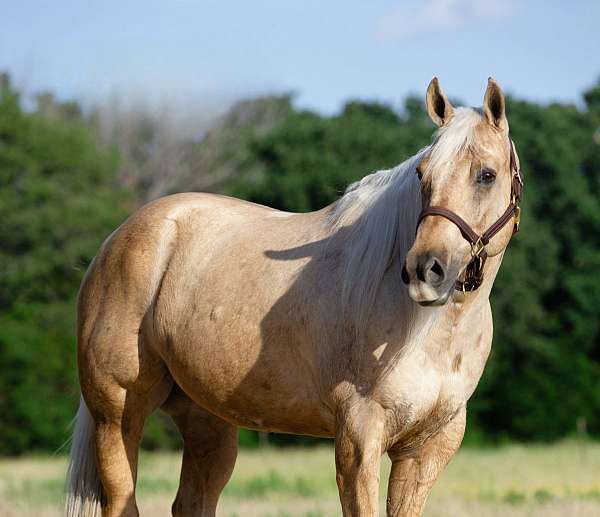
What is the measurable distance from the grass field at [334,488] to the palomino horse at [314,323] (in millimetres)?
2860

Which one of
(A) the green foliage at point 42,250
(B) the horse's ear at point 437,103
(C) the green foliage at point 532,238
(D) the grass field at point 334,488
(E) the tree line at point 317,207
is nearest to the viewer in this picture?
(B) the horse's ear at point 437,103

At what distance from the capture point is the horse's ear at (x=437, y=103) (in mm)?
4398

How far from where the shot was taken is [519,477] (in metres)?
14.5

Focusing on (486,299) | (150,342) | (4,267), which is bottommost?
(4,267)

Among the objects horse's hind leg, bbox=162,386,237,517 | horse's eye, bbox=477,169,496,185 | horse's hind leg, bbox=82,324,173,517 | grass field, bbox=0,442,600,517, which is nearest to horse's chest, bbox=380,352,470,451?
horse's eye, bbox=477,169,496,185

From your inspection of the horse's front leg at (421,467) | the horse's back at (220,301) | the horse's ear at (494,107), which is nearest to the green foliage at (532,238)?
the horse's back at (220,301)

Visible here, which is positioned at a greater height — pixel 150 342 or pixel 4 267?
pixel 150 342

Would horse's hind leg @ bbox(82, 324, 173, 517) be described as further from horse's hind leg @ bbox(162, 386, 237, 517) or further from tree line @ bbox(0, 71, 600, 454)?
tree line @ bbox(0, 71, 600, 454)

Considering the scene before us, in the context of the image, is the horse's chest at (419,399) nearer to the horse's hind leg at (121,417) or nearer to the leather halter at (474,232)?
the leather halter at (474,232)

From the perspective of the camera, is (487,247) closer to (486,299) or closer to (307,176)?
(486,299)

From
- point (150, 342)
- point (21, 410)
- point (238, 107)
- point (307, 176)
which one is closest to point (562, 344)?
point (307, 176)

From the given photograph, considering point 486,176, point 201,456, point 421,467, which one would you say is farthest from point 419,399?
point 201,456

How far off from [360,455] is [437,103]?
161 cm

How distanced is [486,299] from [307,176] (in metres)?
29.9
